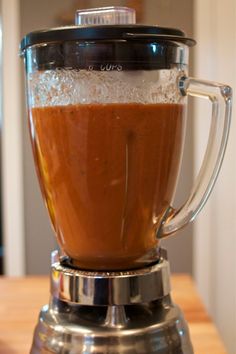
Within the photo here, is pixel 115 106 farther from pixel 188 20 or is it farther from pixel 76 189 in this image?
pixel 188 20

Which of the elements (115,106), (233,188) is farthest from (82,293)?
(233,188)

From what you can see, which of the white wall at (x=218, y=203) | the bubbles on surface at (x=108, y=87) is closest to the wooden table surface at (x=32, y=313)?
the bubbles on surface at (x=108, y=87)

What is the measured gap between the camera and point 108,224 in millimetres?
663

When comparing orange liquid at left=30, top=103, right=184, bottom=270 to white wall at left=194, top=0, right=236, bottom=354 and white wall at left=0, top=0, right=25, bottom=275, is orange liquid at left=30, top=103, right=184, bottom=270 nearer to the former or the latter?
white wall at left=194, top=0, right=236, bottom=354

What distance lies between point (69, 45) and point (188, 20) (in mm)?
1350

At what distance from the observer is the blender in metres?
0.63

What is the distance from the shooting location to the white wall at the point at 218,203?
1.72m

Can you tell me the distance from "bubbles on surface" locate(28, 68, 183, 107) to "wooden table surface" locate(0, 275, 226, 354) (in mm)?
396

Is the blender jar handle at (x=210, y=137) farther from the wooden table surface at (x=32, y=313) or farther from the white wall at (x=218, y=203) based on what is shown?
the white wall at (x=218, y=203)

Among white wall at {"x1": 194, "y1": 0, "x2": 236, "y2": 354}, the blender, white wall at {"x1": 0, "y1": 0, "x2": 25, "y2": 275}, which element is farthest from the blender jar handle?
white wall at {"x1": 0, "y1": 0, "x2": 25, "y2": 275}

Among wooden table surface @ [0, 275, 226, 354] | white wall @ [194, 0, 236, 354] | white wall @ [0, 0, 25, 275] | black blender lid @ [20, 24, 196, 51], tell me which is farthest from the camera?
white wall @ [0, 0, 25, 275]

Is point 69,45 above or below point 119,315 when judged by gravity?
above

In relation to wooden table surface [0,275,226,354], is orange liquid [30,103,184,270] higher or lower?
higher

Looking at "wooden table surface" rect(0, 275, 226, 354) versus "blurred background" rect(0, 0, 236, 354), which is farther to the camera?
"blurred background" rect(0, 0, 236, 354)
